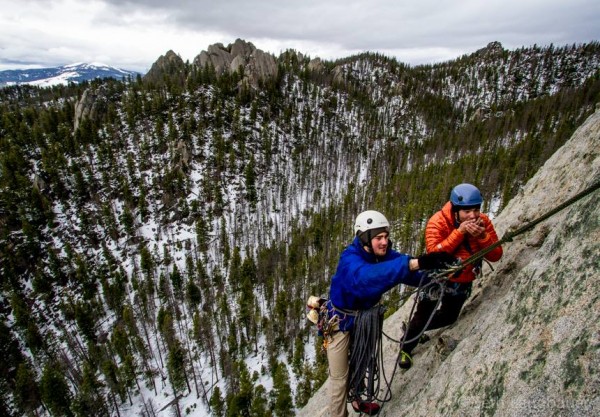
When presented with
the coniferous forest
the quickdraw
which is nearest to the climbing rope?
the quickdraw

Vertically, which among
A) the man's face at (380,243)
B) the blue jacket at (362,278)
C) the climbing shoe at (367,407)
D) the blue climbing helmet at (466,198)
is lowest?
the climbing shoe at (367,407)

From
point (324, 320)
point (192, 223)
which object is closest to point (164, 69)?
point (192, 223)

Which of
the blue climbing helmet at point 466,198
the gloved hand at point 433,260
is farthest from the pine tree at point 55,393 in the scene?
the blue climbing helmet at point 466,198

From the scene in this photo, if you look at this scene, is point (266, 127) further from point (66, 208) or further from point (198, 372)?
point (198, 372)

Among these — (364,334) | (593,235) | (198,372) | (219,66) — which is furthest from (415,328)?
(219,66)

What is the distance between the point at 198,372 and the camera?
76.7 meters

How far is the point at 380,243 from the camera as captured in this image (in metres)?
5.39

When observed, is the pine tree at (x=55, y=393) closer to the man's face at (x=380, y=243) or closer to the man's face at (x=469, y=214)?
the man's face at (x=380, y=243)

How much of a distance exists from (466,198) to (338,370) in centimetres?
442

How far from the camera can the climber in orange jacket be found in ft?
19.9

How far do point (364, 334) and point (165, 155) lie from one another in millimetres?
148341

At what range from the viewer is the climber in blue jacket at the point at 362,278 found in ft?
15.4

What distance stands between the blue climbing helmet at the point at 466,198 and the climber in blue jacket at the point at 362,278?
5.17 feet

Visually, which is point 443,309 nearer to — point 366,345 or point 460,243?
point 460,243
